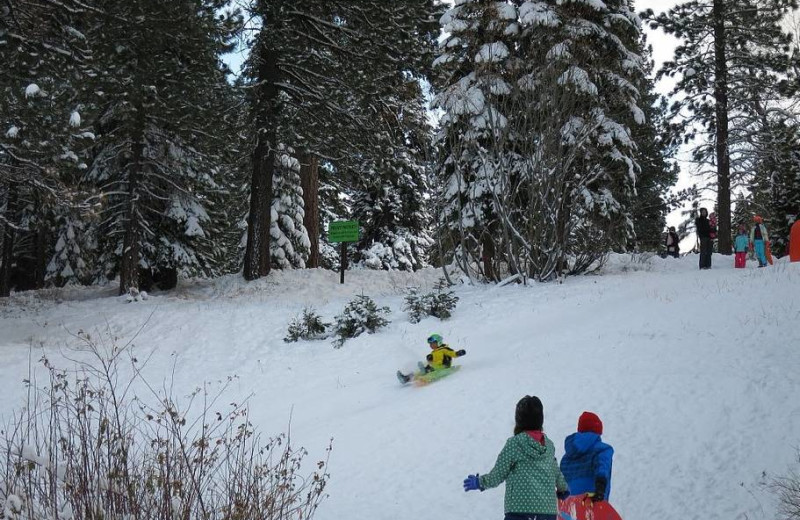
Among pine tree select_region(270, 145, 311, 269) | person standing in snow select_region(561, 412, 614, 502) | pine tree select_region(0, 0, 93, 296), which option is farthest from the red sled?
pine tree select_region(270, 145, 311, 269)

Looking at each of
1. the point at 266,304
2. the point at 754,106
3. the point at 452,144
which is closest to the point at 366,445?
the point at 266,304

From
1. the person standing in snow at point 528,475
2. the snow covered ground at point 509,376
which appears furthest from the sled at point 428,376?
the person standing in snow at point 528,475

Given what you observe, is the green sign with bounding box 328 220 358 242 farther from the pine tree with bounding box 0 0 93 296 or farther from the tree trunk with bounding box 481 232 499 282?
the pine tree with bounding box 0 0 93 296

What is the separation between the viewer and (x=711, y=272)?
16.2 m

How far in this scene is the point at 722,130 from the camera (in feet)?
71.6

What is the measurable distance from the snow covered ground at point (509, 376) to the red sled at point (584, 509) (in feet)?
3.32

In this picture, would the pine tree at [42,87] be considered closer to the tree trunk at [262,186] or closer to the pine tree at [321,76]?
the pine tree at [321,76]

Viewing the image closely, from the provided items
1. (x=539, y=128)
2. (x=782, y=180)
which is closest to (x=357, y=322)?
(x=539, y=128)

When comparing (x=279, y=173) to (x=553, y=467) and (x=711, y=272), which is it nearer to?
(x=711, y=272)

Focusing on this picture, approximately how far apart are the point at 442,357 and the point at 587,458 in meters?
5.60

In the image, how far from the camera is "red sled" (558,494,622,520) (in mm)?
4426

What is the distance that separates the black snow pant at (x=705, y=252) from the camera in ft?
57.0

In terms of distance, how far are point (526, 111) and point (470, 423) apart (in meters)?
10.9

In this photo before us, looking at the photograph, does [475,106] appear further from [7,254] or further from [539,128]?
[7,254]
